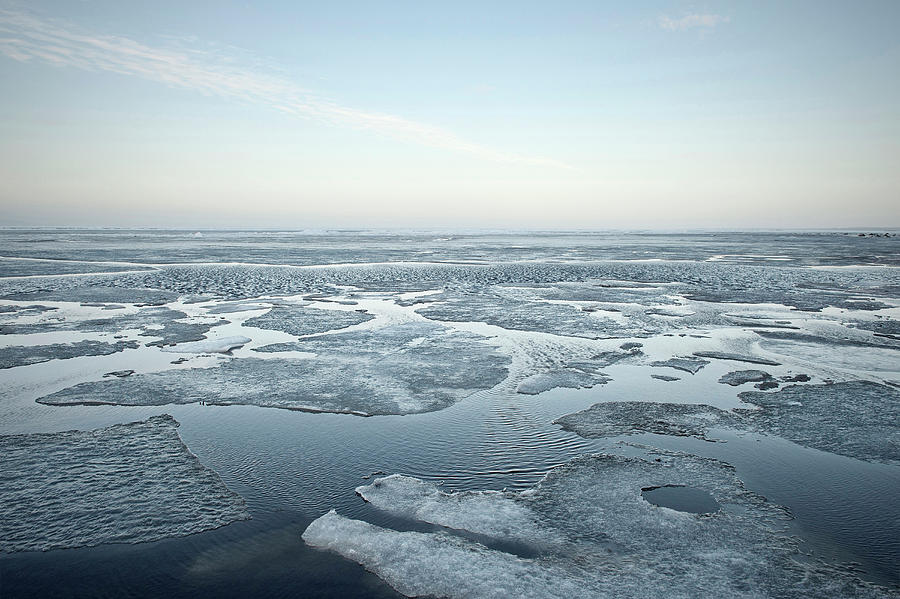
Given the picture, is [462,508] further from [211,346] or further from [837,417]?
[211,346]

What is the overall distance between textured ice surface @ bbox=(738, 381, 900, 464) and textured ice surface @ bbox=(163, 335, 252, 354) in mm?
8808

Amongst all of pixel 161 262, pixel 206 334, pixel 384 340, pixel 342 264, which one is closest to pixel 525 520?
pixel 384 340

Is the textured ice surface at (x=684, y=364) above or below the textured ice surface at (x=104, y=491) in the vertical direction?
above

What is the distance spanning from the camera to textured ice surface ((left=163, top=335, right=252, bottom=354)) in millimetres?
10000

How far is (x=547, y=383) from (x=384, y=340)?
13.4ft

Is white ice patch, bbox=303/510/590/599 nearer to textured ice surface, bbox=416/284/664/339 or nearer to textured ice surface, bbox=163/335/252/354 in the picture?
textured ice surface, bbox=163/335/252/354

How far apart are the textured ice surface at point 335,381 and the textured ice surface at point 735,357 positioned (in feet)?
12.2

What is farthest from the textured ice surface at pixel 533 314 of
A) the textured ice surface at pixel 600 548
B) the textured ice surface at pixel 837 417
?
the textured ice surface at pixel 600 548

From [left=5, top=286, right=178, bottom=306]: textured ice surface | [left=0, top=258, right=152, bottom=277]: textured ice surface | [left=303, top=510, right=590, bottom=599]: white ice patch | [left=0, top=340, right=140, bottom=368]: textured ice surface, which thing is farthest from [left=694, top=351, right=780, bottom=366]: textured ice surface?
[left=0, top=258, right=152, bottom=277]: textured ice surface

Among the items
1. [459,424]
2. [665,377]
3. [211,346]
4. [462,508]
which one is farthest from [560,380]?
[211,346]

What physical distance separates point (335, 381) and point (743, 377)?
21.1ft

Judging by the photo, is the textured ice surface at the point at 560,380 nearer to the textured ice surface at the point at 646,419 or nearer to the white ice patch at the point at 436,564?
the textured ice surface at the point at 646,419

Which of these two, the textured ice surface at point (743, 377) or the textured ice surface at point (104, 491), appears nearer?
the textured ice surface at point (104, 491)

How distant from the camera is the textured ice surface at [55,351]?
914 cm
